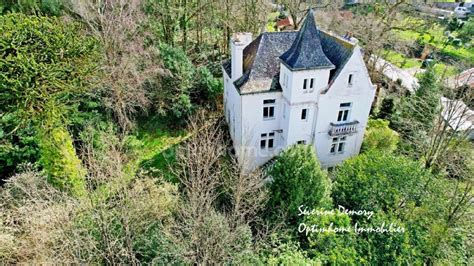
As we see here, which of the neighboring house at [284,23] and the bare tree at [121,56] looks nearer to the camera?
the bare tree at [121,56]

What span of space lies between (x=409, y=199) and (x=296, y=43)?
13.5 m

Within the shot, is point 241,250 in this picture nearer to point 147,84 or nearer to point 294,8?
point 147,84

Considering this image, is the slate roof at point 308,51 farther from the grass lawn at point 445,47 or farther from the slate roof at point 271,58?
the grass lawn at point 445,47

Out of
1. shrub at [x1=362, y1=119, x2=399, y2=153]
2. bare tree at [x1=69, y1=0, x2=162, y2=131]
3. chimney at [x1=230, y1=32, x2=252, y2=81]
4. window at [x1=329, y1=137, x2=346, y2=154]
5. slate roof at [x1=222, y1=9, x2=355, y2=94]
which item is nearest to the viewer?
slate roof at [x1=222, y1=9, x2=355, y2=94]

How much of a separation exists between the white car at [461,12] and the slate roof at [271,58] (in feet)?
213

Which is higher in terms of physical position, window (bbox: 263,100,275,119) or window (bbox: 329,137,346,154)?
window (bbox: 263,100,275,119)

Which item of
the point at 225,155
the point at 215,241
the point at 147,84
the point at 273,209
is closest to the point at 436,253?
the point at 273,209

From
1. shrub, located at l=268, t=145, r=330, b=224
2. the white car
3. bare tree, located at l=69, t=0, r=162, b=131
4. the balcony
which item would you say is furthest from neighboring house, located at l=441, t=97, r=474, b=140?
the white car

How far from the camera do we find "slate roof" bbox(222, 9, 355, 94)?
86.5 feet

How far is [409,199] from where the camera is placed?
838 inches

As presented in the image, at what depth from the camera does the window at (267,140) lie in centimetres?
2948

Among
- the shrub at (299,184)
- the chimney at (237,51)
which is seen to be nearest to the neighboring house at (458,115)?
the shrub at (299,184)

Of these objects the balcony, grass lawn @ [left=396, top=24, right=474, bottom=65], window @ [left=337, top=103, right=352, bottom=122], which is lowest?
grass lawn @ [left=396, top=24, right=474, bottom=65]

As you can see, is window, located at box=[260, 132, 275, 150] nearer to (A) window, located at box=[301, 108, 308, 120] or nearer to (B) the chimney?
(A) window, located at box=[301, 108, 308, 120]
